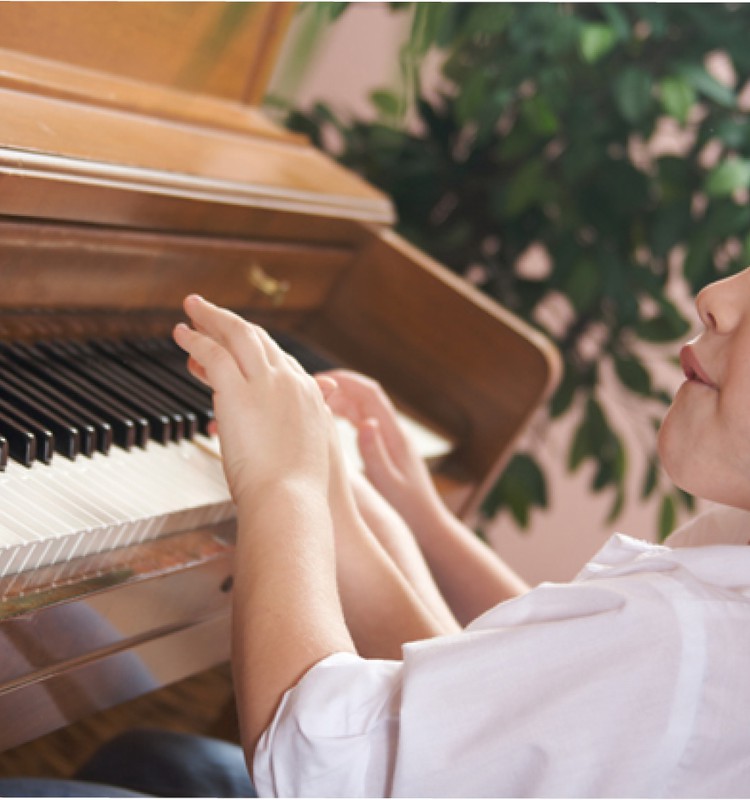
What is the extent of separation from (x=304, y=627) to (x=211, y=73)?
3.30ft

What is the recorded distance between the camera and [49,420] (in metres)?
1.06

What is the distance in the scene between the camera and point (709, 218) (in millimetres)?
2061

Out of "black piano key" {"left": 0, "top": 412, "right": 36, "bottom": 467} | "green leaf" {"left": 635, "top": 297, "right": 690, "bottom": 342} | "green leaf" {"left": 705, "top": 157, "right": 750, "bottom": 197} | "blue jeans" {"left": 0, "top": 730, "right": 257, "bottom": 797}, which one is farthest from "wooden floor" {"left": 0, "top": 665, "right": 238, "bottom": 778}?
"green leaf" {"left": 705, "top": 157, "right": 750, "bottom": 197}

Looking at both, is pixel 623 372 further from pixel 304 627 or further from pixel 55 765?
pixel 304 627

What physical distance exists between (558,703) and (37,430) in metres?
0.55

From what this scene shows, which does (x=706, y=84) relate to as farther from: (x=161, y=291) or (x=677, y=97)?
(x=161, y=291)

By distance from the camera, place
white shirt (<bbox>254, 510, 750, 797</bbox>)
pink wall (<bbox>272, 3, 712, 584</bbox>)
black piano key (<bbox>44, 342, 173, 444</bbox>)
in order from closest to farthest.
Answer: white shirt (<bbox>254, 510, 750, 797</bbox>)
black piano key (<bbox>44, 342, 173, 444</bbox>)
pink wall (<bbox>272, 3, 712, 584</bbox>)

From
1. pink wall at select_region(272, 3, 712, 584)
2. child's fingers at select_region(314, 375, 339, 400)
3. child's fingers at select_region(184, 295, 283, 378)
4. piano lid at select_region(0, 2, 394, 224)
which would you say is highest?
piano lid at select_region(0, 2, 394, 224)

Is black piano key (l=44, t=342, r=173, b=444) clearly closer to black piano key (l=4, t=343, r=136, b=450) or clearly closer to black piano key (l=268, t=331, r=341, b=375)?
black piano key (l=4, t=343, r=136, b=450)

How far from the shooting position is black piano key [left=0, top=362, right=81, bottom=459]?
1056mm

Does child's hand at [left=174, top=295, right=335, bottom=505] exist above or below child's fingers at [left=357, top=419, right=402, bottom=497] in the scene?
above

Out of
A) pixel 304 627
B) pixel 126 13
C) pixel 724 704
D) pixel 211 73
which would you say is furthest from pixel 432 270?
pixel 724 704

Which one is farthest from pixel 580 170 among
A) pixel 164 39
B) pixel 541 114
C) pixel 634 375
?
pixel 164 39

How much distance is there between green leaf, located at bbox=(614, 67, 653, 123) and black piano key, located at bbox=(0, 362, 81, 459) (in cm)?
127
